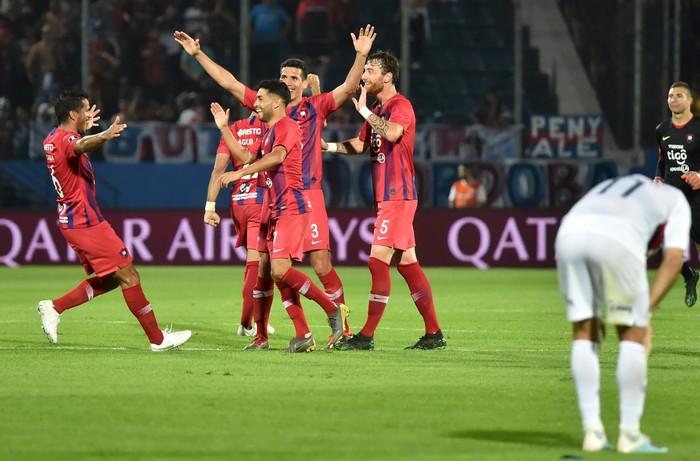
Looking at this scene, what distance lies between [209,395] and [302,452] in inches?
74.4

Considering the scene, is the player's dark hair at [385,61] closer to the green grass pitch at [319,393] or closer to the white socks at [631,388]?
the green grass pitch at [319,393]

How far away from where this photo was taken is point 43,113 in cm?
2414

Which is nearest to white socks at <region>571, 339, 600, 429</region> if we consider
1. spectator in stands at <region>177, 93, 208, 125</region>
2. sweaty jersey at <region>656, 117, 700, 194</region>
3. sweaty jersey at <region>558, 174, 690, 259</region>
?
sweaty jersey at <region>558, 174, 690, 259</region>

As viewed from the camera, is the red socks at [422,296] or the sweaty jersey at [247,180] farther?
the sweaty jersey at [247,180]

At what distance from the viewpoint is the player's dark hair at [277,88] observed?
10.2 metres

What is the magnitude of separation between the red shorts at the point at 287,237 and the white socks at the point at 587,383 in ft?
13.9

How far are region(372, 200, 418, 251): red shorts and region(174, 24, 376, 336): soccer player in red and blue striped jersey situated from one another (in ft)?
1.89

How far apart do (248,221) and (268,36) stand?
13.1 m

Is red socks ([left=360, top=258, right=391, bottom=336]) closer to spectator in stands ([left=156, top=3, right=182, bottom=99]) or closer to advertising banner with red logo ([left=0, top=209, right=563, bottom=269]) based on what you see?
advertising banner with red logo ([left=0, top=209, right=563, bottom=269])

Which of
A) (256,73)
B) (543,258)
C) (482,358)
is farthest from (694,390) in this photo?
(256,73)

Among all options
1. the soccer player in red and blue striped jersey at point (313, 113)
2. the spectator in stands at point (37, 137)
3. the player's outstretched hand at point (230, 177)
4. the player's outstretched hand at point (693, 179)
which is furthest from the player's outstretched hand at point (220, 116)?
the spectator in stands at point (37, 137)

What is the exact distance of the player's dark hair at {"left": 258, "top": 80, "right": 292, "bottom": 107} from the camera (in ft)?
33.5

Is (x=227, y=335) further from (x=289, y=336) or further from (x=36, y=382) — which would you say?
(x=36, y=382)

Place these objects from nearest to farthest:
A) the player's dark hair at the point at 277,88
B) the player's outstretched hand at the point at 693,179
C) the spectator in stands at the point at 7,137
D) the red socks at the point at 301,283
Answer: the player's dark hair at the point at 277,88
the red socks at the point at 301,283
the player's outstretched hand at the point at 693,179
the spectator in stands at the point at 7,137
